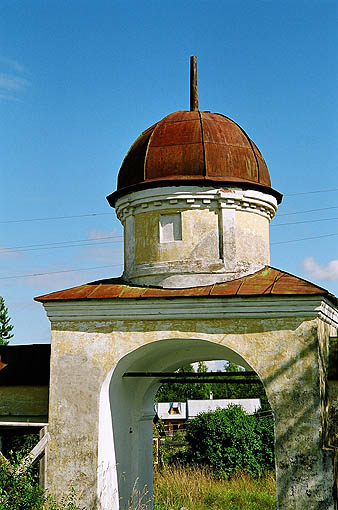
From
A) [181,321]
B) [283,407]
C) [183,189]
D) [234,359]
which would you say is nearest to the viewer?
[283,407]

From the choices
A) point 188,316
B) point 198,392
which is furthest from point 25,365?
point 198,392

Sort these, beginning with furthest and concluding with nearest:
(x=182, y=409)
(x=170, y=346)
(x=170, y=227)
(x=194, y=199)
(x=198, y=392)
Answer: (x=198, y=392)
(x=182, y=409)
(x=170, y=346)
(x=170, y=227)
(x=194, y=199)

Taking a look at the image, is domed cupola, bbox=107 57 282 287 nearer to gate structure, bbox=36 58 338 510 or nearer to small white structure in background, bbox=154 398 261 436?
gate structure, bbox=36 58 338 510

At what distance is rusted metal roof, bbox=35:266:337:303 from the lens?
29.0ft

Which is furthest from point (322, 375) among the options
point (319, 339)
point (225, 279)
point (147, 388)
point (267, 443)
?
point (267, 443)

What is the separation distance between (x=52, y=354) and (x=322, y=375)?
13.1 ft

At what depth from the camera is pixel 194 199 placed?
10.0 m

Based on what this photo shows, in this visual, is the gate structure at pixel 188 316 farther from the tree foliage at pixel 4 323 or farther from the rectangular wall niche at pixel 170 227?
the tree foliage at pixel 4 323

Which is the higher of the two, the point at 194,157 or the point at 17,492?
the point at 194,157

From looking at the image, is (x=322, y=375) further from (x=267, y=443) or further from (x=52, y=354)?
(x=267, y=443)

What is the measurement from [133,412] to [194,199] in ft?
13.5

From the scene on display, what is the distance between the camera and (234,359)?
1119 centimetres

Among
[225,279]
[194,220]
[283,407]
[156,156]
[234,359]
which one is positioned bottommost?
[283,407]

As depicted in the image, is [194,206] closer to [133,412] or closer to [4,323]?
[133,412]
